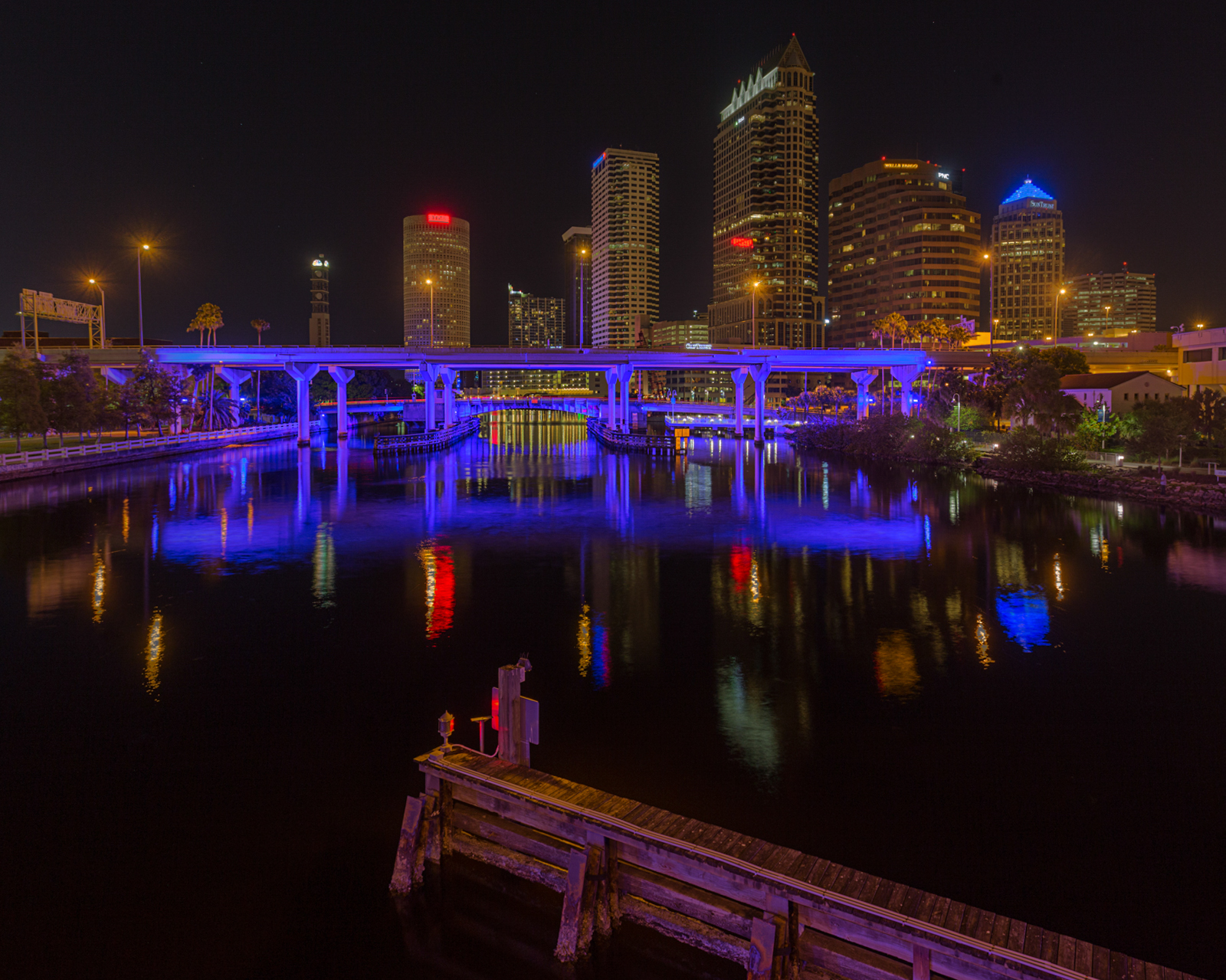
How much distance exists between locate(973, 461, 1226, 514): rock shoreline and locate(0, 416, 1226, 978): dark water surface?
11.4 meters

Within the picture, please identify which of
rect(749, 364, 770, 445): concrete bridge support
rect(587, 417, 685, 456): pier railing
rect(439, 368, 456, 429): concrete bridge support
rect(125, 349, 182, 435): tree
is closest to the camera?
rect(125, 349, 182, 435): tree

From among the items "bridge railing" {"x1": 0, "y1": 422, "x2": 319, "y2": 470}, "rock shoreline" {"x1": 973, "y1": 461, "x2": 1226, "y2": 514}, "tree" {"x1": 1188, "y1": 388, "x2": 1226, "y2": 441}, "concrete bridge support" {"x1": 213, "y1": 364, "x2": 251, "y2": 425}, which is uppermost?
"concrete bridge support" {"x1": 213, "y1": 364, "x2": 251, "y2": 425}

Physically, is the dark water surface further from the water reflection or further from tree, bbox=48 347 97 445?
tree, bbox=48 347 97 445

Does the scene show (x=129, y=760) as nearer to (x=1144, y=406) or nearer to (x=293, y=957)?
(x=293, y=957)

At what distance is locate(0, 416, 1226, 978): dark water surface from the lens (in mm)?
8016

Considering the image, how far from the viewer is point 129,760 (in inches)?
439

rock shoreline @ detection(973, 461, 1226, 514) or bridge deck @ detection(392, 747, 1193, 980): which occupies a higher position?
rock shoreline @ detection(973, 461, 1226, 514)

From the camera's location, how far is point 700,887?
6.96 metres

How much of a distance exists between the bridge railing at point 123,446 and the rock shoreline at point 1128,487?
6098 centimetres

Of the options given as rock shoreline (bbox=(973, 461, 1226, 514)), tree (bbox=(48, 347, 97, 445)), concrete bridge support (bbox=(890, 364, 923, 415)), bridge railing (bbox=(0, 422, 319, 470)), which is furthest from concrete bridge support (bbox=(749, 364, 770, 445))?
tree (bbox=(48, 347, 97, 445))

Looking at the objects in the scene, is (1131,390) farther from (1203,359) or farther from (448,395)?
(448,395)

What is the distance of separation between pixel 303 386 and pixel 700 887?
88692 mm

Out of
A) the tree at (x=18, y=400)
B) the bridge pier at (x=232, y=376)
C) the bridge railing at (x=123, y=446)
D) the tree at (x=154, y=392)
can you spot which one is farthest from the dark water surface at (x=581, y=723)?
the bridge pier at (x=232, y=376)

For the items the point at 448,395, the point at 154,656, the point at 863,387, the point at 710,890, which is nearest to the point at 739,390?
the point at 863,387
